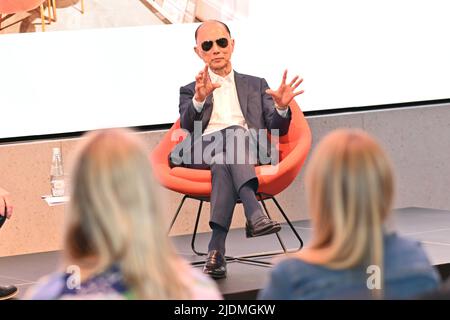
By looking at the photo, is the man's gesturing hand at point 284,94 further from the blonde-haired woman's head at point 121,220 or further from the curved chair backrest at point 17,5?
the blonde-haired woman's head at point 121,220

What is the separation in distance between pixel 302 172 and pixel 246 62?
911 millimetres

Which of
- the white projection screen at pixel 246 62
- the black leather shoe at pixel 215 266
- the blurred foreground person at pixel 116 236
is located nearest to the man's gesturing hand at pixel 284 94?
the black leather shoe at pixel 215 266

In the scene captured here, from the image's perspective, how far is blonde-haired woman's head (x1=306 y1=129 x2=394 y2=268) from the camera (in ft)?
5.84

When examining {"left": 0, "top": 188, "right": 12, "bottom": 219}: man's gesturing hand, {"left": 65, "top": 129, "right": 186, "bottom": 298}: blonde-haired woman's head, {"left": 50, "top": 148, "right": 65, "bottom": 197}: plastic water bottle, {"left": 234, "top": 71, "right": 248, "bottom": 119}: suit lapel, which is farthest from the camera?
{"left": 50, "top": 148, "right": 65, "bottom": 197}: plastic water bottle

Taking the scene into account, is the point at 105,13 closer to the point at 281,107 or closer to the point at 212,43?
the point at 212,43

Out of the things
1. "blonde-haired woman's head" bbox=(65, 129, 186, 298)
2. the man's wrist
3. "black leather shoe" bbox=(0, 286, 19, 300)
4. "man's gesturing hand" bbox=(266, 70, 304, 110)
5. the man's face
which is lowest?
"black leather shoe" bbox=(0, 286, 19, 300)

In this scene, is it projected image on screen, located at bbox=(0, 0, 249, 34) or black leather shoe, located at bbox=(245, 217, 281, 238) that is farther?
projected image on screen, located at bbox=(0, 0, 249, 34)

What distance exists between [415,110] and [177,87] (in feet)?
6.51

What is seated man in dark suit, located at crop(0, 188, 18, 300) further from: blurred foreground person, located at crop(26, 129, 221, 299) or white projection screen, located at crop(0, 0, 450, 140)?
blurred foreground person, located at crop(26, 129, 221, 299)

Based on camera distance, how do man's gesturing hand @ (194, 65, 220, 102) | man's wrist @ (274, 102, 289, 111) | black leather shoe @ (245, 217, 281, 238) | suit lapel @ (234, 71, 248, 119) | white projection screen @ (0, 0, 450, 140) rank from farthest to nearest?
white projection screen @ (0, 0, 450, 140)
suit lapel @ (234, 71, 248, 119)
man's wrist @ (274, 102, 289, 111)
man's gesturing hand @ (194, 65, 220, 102)
black leather shoe @ (245, 217, 281, 238)

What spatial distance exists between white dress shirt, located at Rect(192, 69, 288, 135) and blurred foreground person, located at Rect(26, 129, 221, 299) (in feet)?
11.6

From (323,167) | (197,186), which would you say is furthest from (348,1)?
(323,167)

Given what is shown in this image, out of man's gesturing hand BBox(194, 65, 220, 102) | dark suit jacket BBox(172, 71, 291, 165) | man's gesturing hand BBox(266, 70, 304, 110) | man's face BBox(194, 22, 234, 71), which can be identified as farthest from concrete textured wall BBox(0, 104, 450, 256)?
man's gesturing hand BBox(266, 70, 304, 110)

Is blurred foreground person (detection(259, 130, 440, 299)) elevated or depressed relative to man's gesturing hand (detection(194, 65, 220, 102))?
depressed
